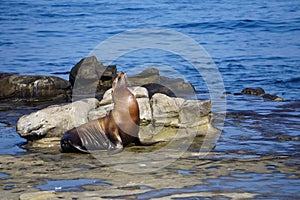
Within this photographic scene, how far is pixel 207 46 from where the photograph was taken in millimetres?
22781

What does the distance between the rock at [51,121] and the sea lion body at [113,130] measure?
559mm

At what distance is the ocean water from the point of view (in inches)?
342

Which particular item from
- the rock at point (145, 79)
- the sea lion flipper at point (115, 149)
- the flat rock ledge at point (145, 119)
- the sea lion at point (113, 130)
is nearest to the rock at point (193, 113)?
the flat rock ledge at point (145, 119)

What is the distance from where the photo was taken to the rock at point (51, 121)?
26.2 ft

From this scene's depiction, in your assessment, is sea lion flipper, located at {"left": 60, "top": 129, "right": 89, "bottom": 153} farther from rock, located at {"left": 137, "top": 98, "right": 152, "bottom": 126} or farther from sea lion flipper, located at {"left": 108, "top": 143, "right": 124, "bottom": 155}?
rock, located at {"left": 137, "top": 98, "right": 152, "bottom": 126}

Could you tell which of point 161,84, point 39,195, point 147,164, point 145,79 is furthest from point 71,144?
point 145,79

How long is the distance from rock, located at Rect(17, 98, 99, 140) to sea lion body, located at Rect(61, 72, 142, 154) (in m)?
0.56

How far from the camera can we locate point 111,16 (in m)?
34.5

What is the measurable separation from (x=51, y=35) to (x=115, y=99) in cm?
2064

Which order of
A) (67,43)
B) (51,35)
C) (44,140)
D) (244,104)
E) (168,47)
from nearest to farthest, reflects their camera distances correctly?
(44,140), (244,104), (168,47), (67,43), (51,35)

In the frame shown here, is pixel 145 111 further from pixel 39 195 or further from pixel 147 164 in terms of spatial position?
pixel 39 195

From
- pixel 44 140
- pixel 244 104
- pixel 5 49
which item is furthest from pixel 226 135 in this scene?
pixel 5 49

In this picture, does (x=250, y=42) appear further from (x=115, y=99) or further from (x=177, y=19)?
(x=115, y=99)

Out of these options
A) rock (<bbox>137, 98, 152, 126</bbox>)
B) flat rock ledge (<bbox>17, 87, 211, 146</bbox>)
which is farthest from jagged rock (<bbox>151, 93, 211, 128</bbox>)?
rock (<bbox>137, 98, 152, 126</bbox>)
